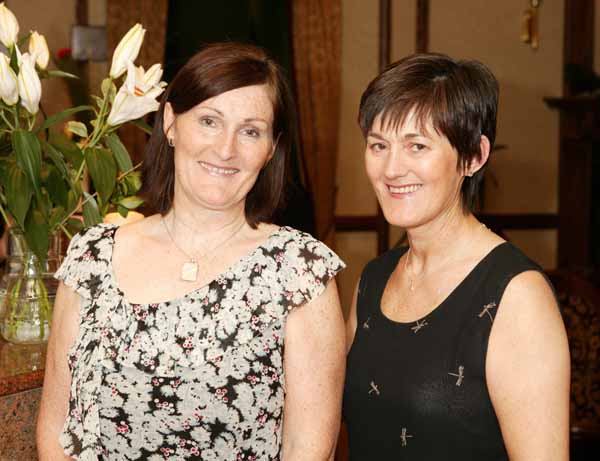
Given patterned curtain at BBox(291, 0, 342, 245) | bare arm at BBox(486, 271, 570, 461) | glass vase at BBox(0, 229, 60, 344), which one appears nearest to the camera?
bare arm at BBox(486, 271, 570, 461)

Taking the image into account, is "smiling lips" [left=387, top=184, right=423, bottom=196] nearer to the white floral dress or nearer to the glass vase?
the white floral dress

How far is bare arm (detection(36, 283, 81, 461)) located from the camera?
76.0 inches

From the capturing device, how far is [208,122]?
6.09 feet

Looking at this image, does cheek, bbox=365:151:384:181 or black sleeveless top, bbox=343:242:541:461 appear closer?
black sleeveless top, bbox=343:242:541:461

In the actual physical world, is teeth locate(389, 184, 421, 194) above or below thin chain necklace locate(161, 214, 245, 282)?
above

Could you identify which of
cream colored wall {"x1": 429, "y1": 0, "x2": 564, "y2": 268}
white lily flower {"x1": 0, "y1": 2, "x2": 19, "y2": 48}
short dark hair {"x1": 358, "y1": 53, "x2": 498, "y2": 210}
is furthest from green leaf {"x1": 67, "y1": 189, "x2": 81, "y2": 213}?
cream colored wall {"x1": 429, "y1": 0, "x2": 564, "y2": 268}

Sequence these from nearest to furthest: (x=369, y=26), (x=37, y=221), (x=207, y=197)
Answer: (x=207, y=197) → (x=37, y=221) → (x=369, y=26)

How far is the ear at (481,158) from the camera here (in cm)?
187

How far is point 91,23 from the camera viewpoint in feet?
17.8

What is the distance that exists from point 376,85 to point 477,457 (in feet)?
2.62

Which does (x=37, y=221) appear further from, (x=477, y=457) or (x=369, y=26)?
(x=369, y=26)

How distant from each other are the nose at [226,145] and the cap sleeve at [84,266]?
1.22ft

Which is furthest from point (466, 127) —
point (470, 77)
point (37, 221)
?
point (37, 221)

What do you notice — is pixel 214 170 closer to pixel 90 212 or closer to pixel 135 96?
pixel 135 96
